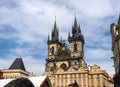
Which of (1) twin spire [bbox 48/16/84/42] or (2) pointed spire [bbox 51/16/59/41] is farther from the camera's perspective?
(2) pointed spire [bbox 51/16/59/41]

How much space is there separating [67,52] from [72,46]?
5540mm

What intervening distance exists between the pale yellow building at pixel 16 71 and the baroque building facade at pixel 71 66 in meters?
10.4

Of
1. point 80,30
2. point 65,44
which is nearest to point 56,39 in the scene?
point 65,44

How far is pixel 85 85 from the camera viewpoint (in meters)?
94.6

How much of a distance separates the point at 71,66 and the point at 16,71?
24.3m

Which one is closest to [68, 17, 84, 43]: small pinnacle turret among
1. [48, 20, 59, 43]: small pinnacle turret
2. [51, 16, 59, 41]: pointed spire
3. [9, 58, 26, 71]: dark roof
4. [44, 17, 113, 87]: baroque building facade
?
[44, 17, 113, 87]: baroque building facade

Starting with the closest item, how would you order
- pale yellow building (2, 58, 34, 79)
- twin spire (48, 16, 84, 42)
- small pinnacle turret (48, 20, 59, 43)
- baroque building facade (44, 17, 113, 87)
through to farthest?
baroque building facade (44, 17, 113, 87)
pale yellow building (2, 58, 34, 79)
twin spire (48, 16, 84, 42)
small pinnacle turret (48, 20, 59, 43)

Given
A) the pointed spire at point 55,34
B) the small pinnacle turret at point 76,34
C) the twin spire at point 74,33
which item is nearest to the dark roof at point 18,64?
the twin spire at point 74,33

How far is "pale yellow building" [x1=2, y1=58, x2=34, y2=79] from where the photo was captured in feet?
322

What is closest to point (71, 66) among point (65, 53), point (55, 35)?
point (65, 53)

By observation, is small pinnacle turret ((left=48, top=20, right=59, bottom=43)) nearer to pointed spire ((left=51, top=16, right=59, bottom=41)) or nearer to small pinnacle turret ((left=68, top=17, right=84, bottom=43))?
pointed spire ((left=51, top=16, right=59, bottom=41))

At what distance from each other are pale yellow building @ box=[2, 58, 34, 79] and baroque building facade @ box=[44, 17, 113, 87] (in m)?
10.4

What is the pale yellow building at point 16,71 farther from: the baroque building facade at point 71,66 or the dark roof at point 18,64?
the baroque building facade at point 71,66

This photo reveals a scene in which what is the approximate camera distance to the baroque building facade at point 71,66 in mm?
95188
